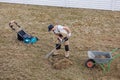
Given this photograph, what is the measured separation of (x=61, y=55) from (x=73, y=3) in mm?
6423

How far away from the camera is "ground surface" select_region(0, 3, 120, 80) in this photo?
8.20 metres

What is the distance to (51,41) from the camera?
10523mm

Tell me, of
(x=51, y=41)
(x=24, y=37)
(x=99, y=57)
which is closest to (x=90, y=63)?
(x=99, y=57)

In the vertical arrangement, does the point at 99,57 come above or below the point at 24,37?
below

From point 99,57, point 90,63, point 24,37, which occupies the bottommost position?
point 90,63

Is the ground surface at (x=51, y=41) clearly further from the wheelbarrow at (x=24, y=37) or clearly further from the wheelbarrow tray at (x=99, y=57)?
the wheelbarrow tray at (x=99, y=57)

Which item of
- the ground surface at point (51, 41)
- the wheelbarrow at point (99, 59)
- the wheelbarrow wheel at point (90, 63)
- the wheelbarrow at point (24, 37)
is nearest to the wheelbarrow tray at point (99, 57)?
the wheelbarrow at point (99, 59)

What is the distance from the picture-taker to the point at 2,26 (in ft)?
39.5

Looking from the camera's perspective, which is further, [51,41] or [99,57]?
[51,41]

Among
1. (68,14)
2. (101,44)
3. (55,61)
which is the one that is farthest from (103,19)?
(55,61)

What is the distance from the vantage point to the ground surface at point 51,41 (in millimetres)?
8195

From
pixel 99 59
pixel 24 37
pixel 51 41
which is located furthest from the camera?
pixel 51 41

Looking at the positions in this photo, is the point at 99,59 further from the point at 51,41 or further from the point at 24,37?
the point at 24,37

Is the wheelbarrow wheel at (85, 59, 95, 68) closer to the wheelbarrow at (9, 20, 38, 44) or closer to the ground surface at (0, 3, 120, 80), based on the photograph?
the ground surface at (0, 3, 120, 80)
